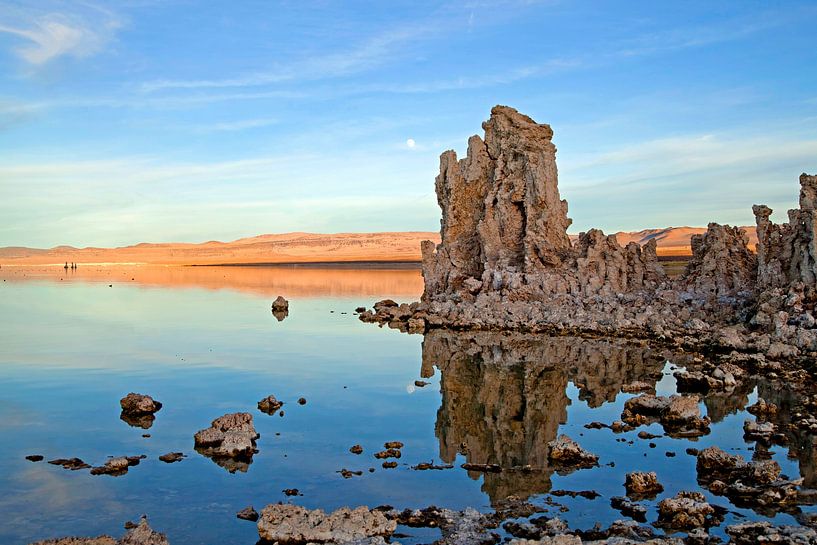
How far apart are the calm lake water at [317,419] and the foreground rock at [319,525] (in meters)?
0.38

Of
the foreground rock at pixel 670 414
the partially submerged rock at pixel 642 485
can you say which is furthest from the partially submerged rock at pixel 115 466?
the foreground rock at pixel 670 414

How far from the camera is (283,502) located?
30.5 ft

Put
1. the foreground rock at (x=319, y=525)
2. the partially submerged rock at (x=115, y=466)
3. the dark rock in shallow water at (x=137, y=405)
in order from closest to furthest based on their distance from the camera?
the foreground rock at (x=319, y=525)
the partially submerged rock at (x=115, y=466)
the dark rock in shallow water at (x=137, y=405)

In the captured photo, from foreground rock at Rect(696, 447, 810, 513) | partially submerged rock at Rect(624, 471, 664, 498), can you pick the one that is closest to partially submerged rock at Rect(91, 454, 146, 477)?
partially submerged rock at Rect(624, 471, 664, 498)

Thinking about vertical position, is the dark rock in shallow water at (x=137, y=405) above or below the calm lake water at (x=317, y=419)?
above

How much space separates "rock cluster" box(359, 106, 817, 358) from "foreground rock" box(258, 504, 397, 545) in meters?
13.8

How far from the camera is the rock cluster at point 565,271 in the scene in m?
21.7

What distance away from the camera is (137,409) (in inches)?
542

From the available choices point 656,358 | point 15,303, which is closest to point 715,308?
point 656,358

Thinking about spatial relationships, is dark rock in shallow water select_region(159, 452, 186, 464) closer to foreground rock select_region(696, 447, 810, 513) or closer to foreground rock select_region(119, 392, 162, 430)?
foreground rock select_region(119, 392, 162, 430)

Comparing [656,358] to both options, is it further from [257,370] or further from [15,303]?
[15,303]

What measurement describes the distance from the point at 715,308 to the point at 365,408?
15235mm

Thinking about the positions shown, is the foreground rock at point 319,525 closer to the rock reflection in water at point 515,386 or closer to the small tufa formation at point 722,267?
the rock reflection in water at point 515,386

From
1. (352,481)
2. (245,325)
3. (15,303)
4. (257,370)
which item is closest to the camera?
(352,481)
